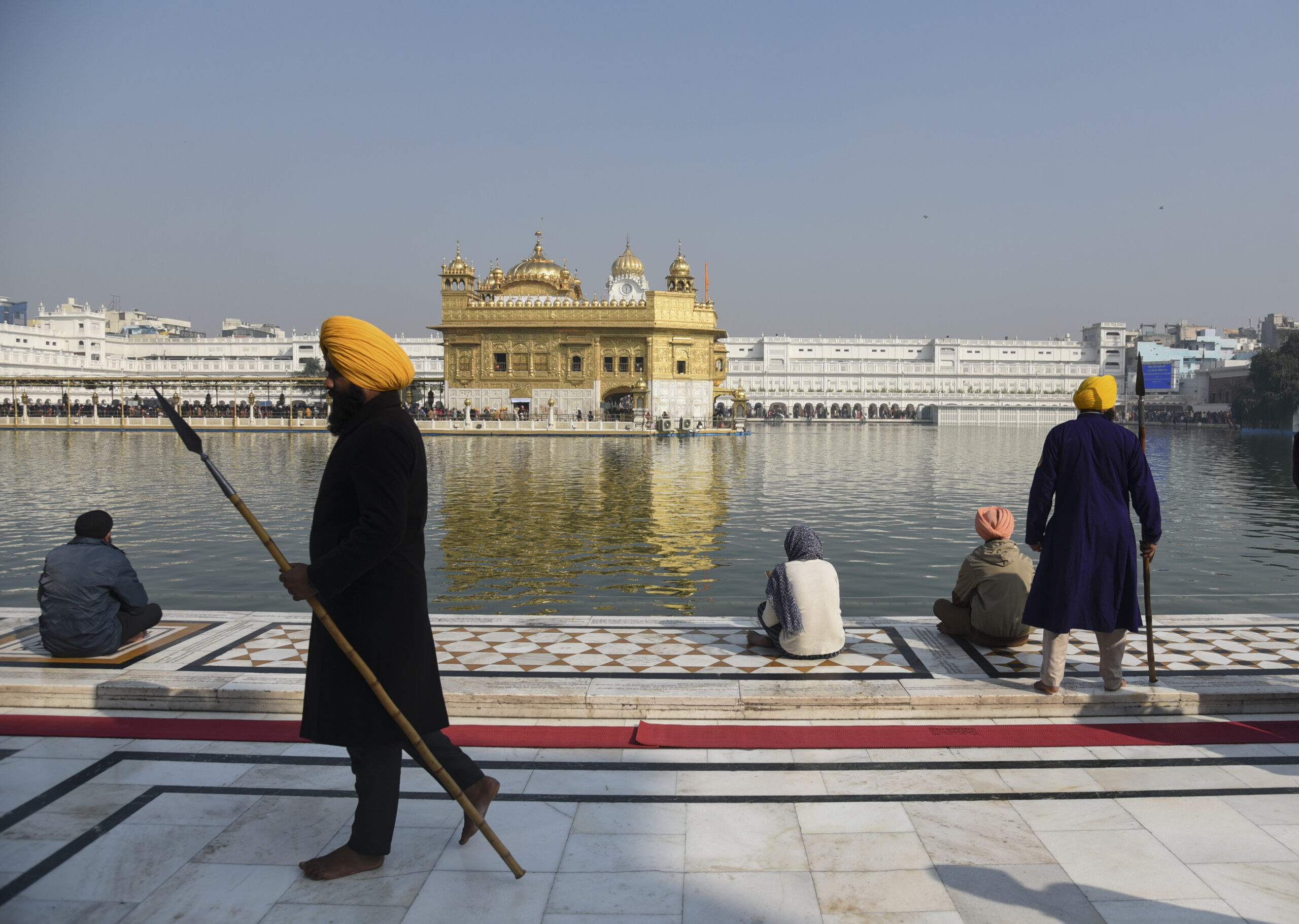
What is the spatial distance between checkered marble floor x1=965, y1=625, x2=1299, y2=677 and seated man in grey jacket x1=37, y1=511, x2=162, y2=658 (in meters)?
4.69

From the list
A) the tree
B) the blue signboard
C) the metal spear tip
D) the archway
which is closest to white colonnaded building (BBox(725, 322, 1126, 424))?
the blue signboard

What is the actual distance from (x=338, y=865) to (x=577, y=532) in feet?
27.8

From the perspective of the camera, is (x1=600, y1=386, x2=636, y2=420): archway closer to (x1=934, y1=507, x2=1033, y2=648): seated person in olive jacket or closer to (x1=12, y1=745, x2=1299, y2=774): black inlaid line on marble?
(x1=934, y1=507, x2=1033, y2=648): seated person in olive jacket

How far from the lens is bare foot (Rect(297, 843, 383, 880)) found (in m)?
2.62

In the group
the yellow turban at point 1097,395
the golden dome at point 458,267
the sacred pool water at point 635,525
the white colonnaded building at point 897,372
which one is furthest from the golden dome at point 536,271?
the yellow turban at point 1097,395

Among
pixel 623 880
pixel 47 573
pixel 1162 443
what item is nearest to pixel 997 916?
pixel 623 880

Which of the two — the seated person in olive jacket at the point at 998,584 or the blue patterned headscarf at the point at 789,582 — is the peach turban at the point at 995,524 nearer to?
the seated person in olive jacket at the point at 998,584

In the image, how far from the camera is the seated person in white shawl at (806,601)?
182 inches

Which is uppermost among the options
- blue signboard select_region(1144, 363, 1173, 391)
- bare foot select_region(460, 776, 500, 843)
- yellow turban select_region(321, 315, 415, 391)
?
blue signboard select_region(1144, 363, 1173, 391)

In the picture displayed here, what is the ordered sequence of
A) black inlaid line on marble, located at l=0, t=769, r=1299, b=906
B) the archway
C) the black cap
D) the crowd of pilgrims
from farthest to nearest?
the archway
the crowd of pilgrims
the black cap
black inlaid line on marble, located at l=0, t=769, r=1299, b=906

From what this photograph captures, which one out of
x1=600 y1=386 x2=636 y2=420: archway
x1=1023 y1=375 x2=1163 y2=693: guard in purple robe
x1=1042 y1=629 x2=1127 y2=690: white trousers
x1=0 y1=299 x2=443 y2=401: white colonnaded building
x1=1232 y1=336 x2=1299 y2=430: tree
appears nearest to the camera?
x1=1023 y1=375 x2=1163 y2=693: guard in purple robe

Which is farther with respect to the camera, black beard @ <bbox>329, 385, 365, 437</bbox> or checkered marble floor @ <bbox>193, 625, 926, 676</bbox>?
checkered marble floor @ <bbox>193, 625, 926, 676</bbox>

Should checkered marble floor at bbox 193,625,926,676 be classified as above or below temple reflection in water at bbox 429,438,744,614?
above

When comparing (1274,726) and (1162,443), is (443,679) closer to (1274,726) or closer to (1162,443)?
(1274,726)
